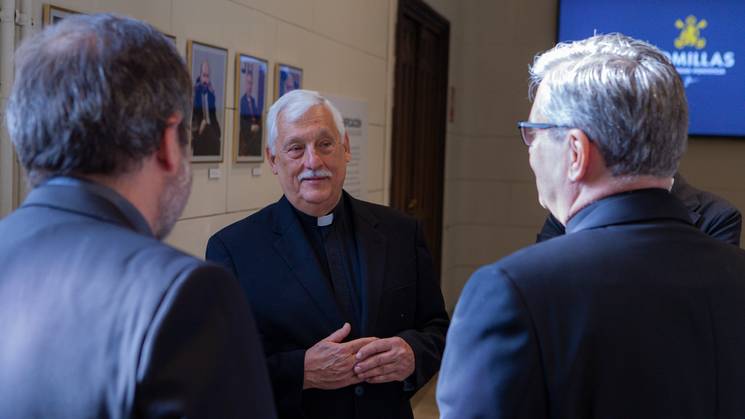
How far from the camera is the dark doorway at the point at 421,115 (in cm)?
579

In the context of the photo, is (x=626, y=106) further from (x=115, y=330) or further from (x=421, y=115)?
(x=421, y=115)

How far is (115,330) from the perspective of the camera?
0.92 m

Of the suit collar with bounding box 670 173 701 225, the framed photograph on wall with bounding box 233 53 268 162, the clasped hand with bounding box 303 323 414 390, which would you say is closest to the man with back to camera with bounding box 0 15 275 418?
the clasped hand with bounding box 303 323 414 390

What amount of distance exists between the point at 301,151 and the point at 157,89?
1282mm

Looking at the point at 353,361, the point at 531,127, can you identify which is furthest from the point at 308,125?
the point at 531,127

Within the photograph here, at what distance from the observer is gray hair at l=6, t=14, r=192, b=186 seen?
1.02m

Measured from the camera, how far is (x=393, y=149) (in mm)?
5602

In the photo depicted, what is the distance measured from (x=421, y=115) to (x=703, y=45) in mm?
2384

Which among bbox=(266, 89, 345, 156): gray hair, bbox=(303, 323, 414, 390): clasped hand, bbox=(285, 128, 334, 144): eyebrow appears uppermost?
bbox=(266, 89, 345, 156): gray hair

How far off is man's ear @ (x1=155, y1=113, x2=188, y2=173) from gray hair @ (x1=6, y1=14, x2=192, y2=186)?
1 cm

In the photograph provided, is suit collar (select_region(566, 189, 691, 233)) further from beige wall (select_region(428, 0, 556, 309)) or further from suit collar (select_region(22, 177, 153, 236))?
beige wall (select_region(428, 0, 556, 309))

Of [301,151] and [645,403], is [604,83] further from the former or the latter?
[301,151]

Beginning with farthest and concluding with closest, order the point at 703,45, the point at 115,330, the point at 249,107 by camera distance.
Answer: the point at 703,45 → the point at 249,107 → the point at 115,330

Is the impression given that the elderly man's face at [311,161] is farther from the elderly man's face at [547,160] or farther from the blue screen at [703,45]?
the blue screen at [703,45]
